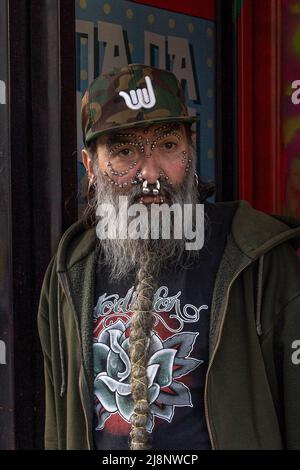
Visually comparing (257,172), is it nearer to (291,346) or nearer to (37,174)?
(37,174)

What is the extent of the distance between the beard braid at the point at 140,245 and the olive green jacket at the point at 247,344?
88 millimetres

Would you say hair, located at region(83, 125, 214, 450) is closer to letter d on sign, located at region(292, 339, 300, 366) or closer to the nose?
the nose

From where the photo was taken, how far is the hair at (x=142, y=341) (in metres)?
1.84

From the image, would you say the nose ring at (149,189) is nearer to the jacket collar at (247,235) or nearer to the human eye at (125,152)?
the human eye at (125,152)

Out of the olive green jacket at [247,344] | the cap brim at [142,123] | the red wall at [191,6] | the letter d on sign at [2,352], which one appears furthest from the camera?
the red wall at [191,6]

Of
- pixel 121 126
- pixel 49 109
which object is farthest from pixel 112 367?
pixel 49 109

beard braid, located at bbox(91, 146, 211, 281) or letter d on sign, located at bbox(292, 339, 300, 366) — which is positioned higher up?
beard braid, located at bbox(91, 146, 211, 281)

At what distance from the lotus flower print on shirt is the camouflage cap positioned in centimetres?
55

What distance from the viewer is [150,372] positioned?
6.18 ft

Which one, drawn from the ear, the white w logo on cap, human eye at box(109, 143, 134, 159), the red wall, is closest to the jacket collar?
the ear

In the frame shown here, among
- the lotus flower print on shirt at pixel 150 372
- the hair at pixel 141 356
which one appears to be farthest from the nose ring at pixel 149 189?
the lotus flower print on shirt at pixel 150 372

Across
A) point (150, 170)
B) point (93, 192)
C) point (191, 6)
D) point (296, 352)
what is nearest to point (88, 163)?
point (93, 192)

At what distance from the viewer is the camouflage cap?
1.98 meters

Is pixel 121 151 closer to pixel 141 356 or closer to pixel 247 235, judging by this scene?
pixel 247 235
